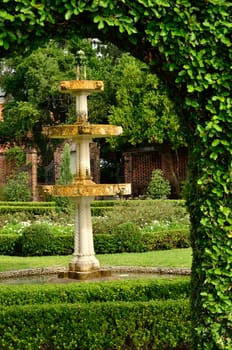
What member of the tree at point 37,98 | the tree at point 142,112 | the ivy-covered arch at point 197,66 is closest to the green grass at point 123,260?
the ivy-covered arch at point 197,66

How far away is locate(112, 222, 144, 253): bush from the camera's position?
13.5 metres

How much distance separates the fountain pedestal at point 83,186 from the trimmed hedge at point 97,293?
3.00 meters

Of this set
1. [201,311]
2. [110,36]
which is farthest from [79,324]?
[110,36]

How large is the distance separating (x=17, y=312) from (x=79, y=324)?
24.3 inches

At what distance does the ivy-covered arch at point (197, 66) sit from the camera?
12.4 ft

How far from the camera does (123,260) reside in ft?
40.7

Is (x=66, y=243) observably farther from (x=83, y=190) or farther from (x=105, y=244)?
(x=83, y=190)

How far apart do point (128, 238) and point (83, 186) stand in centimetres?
417

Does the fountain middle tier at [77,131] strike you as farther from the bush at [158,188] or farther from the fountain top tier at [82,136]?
the bush at [158,188]

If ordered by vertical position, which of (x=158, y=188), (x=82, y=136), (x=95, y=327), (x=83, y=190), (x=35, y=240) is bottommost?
(x=95, y=327)

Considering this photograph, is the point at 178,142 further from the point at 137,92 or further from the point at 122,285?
the point at 122,285

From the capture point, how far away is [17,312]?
589 centimetres

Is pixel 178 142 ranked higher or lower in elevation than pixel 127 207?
higher

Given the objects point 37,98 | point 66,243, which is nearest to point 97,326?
point 66,243
